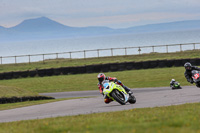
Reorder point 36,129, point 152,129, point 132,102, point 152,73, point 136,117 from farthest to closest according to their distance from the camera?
point 152,73 → point 132,102 → point 136,117 → point 36,129 → point 152,129

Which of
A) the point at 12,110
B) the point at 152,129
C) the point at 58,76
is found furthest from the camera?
the point at 58,76

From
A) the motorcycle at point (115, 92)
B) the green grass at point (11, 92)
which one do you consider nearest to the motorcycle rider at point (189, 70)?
the motorcycle at point (115, 92)

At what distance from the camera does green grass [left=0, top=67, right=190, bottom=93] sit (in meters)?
30.4

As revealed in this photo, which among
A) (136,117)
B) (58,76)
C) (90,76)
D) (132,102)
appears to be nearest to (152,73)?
(90,76)

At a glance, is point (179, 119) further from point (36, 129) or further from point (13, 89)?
point (13, 89)

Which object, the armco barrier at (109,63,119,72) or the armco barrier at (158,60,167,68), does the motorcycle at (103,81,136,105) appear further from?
the armco barrier at (158,60,167,68)

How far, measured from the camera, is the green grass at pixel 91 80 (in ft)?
99.7

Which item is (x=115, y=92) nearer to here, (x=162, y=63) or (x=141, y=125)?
(x=141, y=125)

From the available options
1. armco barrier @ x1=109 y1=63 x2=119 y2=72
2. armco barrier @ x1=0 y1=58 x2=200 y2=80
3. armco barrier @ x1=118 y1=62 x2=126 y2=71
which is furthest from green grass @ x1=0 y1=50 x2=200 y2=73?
armco barrier @ x1=109 y1=63 x2=119 y2=72

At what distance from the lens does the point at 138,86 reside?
28.7m

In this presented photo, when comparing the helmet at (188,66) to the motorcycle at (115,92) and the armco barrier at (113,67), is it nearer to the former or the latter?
the motorcycle at (115,92)

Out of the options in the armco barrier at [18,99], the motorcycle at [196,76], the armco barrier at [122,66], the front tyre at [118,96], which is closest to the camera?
the front tyre at [118,96]

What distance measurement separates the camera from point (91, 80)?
34188mm

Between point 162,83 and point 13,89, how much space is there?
1020 centimetres
